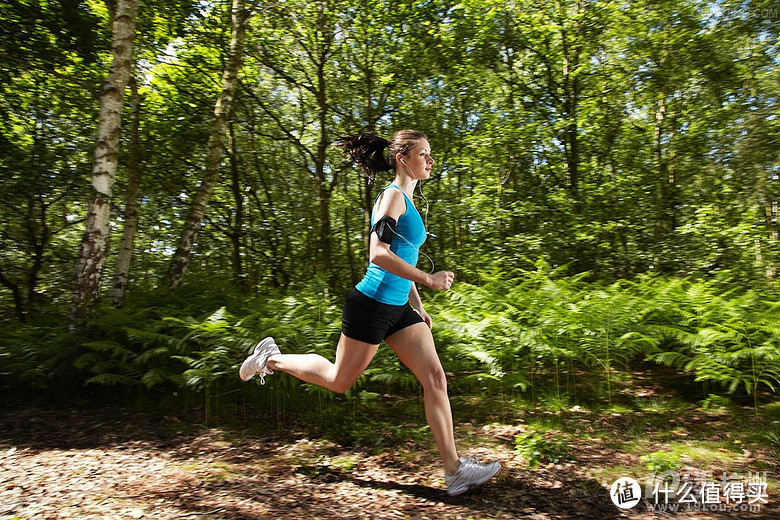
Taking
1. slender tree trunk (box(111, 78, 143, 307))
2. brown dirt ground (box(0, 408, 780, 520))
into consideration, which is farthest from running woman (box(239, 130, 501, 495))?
slender tree trunk (box(111, 78, 143, 307))

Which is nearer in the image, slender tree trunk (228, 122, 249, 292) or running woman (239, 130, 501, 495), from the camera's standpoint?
running woman (239, 130, 501, 495)

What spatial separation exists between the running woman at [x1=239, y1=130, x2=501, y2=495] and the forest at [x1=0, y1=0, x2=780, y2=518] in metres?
1.09

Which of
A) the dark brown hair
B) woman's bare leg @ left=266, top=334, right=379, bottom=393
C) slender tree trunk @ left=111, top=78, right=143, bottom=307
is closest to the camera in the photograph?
woman's bare leg @ left=266, top=334, right=379, bottom=393

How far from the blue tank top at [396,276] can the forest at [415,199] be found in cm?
159

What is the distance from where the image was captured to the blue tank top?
127 inches

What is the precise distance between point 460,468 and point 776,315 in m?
3.95

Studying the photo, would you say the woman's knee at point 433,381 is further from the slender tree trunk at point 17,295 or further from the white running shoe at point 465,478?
the slender tree trunk at point 17,295

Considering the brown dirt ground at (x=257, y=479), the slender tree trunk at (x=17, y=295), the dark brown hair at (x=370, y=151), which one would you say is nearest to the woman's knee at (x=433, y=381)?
the brown dirt ground at (x=257, y=479)

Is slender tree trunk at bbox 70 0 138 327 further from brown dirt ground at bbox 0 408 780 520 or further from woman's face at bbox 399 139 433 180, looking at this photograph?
woman's face at bbox 399 139 433 180

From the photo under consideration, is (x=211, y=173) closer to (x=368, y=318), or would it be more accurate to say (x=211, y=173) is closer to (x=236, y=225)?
(x=236, y=225)

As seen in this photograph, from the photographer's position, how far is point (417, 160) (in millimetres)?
3402

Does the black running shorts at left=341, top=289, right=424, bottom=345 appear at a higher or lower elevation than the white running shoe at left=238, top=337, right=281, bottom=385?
higher

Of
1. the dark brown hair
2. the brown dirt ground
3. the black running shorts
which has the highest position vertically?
the dark brown hair

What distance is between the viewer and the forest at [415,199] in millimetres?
5094
